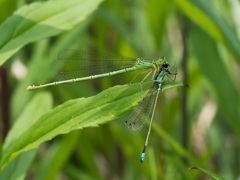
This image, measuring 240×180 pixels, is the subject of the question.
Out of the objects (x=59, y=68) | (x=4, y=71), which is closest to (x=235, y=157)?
(x=59, y=68)

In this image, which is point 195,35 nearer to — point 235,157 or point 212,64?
point 212,64

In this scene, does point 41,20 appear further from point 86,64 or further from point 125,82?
point 125,82

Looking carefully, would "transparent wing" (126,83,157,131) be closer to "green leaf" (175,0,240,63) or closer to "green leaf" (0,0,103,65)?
"green leaf" (0,0,103,65)

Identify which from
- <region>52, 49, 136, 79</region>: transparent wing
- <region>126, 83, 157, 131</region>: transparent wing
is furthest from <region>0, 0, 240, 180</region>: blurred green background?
<region>126, 83, 157, 131</region>: transparent wing

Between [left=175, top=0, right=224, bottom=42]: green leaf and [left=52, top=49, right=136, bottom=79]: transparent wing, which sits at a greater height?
[left=175, top=0, right=224, bottom=42]: green leaf

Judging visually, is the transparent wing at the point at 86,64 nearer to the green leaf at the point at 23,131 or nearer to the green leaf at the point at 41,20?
the green leaf at the point at 23,131

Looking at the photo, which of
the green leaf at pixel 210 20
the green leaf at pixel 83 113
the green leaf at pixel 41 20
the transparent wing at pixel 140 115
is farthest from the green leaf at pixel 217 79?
the green leaf at pixel 83 113

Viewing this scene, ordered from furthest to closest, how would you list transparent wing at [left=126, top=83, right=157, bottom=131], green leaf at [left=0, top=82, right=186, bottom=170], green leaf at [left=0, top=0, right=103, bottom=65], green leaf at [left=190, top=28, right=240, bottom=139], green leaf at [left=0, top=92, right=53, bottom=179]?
green leaf at [left=190, top=28, right=240, bottom=139]
transparent wing at [left=126, top=83, right=157, bottom=131]
green leaf at [left=0, top=92, right=53, bottom=179]
green leaf at [left=0, top=0, right=103, bottom=65]
green leaf at [left=0, top=82, right=186, bottom=170]
